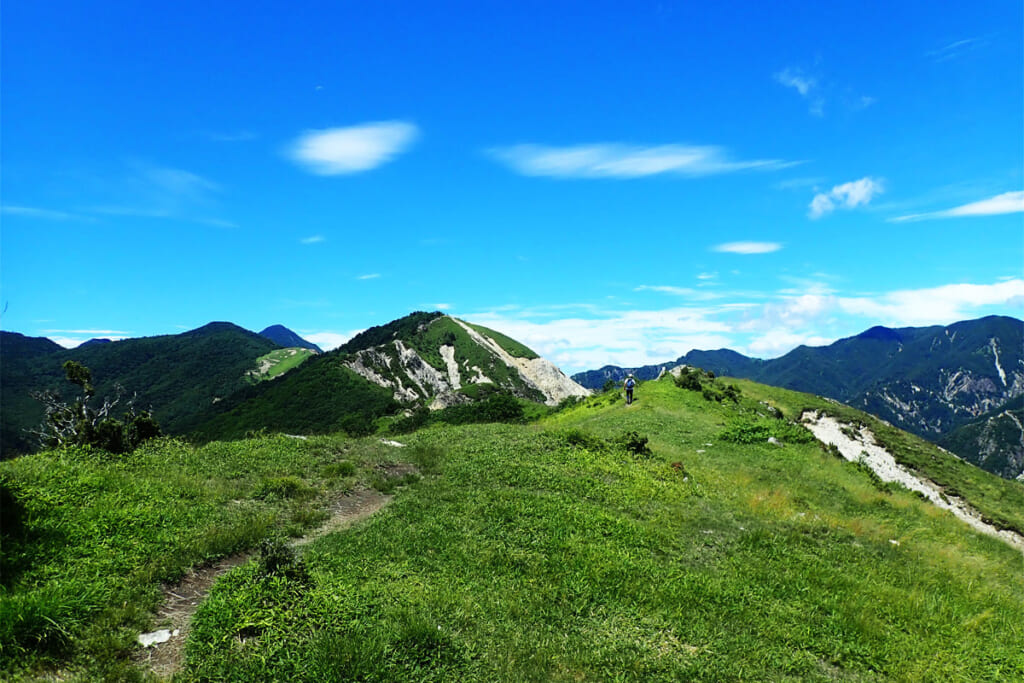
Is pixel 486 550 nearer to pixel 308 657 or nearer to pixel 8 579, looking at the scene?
pixel 308 657

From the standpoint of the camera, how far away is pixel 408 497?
20.0 metres

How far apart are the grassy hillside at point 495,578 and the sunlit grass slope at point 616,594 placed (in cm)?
6

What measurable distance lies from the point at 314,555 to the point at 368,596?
269cm

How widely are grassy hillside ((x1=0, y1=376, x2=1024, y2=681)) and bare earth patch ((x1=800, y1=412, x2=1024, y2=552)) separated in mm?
17312

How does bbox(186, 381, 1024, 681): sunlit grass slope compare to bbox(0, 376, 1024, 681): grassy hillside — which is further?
bbox(186, 381, 1024, 681): sunlit grass slope

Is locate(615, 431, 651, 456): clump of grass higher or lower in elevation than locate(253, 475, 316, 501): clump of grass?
lower

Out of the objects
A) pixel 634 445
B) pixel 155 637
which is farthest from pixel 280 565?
pixel 634 445

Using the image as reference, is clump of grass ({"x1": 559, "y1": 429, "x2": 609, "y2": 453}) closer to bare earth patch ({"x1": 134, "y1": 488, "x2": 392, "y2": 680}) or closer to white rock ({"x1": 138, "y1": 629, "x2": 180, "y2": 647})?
bare earth patch ({"x1": 134, "y1": 488, "x2": 392, "y2": 680})

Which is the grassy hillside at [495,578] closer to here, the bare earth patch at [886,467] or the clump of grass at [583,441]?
the clump of grass at [583,441]

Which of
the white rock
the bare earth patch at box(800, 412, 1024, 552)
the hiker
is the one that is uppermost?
the hiker

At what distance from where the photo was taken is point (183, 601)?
11406 millimetres

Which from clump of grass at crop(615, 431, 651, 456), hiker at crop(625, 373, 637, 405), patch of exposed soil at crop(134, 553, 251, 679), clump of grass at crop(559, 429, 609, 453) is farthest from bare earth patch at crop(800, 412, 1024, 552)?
patch of exposed soil at crop(134, 553, 251, 679)

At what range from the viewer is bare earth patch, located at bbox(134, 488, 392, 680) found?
939cm

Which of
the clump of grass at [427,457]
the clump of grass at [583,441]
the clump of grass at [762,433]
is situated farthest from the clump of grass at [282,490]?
the clump of grass at [762,433]
